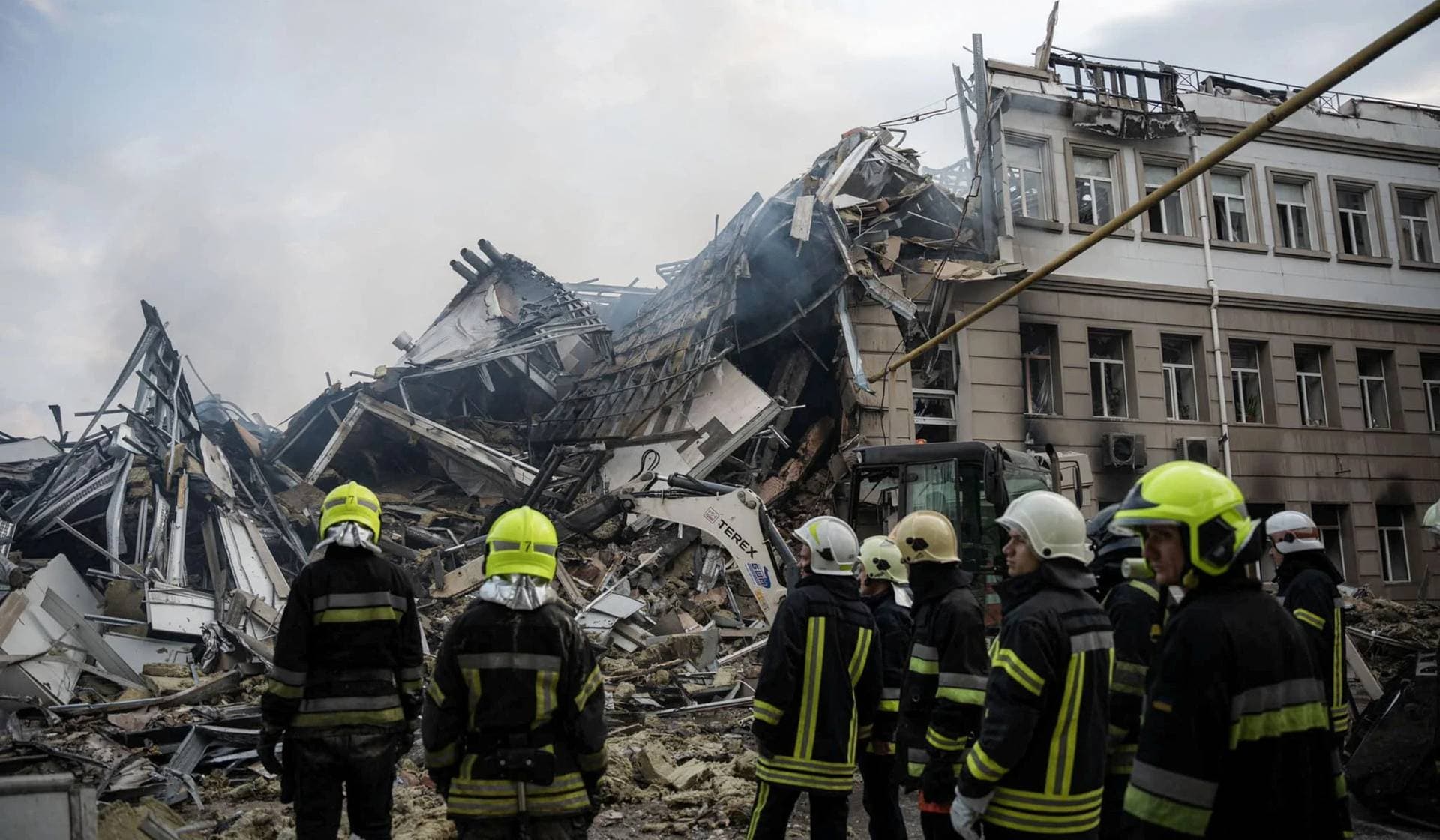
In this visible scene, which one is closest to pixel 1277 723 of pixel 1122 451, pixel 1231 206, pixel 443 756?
pixel 443 756

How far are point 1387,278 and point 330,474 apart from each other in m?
20.6

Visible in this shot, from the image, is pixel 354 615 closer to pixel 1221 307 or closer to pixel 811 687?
pixel 811 687

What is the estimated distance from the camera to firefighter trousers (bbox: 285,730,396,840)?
→ 3.97m

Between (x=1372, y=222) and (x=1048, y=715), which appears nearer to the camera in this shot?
(x=1048, y=715)

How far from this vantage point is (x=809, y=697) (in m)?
3.91

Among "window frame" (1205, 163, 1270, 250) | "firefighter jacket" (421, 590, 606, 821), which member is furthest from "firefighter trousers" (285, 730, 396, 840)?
"window frame" (1205, 163, 1270, 250)

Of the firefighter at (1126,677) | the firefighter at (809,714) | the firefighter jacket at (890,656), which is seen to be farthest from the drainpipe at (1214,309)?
the firefighter at (809,714)

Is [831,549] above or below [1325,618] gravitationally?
above

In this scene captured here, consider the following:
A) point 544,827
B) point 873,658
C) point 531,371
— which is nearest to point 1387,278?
point 531,371

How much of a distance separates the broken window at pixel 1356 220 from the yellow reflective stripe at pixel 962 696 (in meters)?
19.4

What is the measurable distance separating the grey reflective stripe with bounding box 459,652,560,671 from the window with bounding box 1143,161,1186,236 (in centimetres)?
1714

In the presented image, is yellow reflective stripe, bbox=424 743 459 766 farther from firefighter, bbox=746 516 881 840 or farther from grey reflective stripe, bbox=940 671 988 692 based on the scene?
grey reflective stripe, bbox=940 671 988 692

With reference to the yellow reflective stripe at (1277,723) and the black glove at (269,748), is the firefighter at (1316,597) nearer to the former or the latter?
the yellow reflective stripe at (1277,723)

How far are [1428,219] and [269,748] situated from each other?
76.1ft
